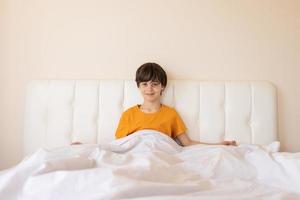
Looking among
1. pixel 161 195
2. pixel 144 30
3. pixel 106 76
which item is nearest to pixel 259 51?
pixel 144 30

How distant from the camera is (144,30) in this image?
Answer: 1.57m

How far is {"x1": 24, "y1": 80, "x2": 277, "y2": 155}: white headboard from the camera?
1.49 meters

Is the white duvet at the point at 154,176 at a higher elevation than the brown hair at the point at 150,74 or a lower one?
lower

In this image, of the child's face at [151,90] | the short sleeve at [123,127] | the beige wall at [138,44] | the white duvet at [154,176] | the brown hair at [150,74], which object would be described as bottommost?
the white duvet at [154,176]

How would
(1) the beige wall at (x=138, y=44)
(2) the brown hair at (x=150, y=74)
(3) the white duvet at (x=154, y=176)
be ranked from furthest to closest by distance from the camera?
(1) the beige wall at (x=138, y=44)
(2) the brown hair at (x=150, y=74)
(3) the white duvet at (x=154, y=176)

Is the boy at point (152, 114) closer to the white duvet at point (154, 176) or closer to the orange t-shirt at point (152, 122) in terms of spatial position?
the orange t-shirt at point (152, 122)

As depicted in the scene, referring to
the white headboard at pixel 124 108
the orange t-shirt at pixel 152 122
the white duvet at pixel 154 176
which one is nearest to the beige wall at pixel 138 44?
the white headboard at pixel 124 108

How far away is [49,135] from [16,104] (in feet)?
0.95

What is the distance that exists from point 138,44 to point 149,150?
0.65 meters

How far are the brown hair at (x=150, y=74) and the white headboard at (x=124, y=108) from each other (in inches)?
2.6

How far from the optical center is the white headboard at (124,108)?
1.49m

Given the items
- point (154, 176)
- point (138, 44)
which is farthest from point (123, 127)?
point (154, 176)

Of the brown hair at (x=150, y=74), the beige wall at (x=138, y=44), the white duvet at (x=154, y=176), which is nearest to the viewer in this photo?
the white duvet at (x=154, y=176)

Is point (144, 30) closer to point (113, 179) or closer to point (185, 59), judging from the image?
point (185, 59)
